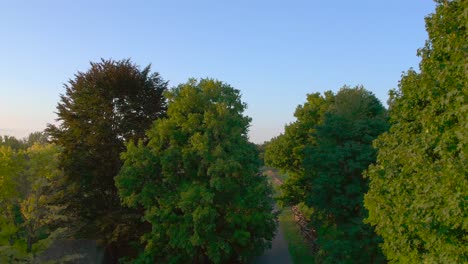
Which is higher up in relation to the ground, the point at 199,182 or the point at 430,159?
the point at 199,182

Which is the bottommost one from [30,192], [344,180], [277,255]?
[277,255]

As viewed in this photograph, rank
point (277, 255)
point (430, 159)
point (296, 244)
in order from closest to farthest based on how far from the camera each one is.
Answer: point (430, 159), point (277, 255), point (296, 244)

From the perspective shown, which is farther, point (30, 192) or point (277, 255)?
point (277, 255)

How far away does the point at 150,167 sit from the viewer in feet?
63.8

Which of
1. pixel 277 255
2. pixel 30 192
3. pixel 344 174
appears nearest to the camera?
pixel 30 192

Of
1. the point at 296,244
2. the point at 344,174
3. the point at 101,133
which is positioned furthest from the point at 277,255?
the point at 101,133

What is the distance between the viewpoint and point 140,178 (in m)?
19.7

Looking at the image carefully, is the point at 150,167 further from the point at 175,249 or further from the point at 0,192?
the point at 0,192

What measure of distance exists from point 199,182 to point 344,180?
26.2 ft

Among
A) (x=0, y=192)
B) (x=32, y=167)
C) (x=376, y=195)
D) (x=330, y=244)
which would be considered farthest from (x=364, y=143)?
(x=0, y=192)

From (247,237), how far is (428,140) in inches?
437

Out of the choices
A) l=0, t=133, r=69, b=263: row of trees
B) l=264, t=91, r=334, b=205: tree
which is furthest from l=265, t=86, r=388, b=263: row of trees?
l=0, t=133, r=69, b=263: row of trees

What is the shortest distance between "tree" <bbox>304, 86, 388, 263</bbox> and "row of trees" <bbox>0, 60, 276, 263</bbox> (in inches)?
127

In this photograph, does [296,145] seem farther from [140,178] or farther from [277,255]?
[140,178]
